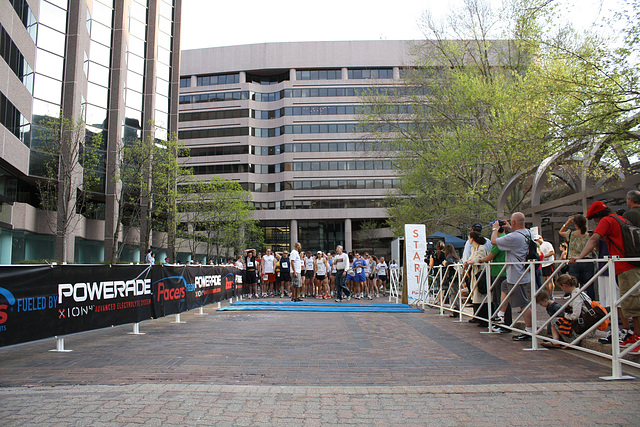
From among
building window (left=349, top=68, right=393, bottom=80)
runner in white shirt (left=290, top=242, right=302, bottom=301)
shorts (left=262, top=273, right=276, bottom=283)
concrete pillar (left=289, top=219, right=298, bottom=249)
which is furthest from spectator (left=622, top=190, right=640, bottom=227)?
building window (left=349, top=68, right=393, bottom=80)

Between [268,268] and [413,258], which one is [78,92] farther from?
Answer: [413,258]

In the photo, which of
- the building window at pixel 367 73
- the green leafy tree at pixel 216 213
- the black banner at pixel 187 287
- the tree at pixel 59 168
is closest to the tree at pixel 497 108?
the black banner at pixel 187 287

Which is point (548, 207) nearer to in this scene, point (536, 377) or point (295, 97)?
point (536, 377)

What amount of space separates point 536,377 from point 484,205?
23685 millimetres

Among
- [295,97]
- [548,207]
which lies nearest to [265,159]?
→ [295,97]

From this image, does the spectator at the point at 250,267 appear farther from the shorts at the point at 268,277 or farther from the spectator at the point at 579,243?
the spectator at the point at 579,243

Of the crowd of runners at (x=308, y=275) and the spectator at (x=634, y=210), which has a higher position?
the spectator at (x=634, y=210)

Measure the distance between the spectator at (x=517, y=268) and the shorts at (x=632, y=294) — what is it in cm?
174

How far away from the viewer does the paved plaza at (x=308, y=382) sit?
12.8ft

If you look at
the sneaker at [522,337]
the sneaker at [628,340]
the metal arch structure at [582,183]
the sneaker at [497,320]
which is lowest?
the sneaker at [522,337]

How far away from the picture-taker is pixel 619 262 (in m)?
5.80

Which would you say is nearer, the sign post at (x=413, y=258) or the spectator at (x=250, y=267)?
the sign post at (x=413, y=258)

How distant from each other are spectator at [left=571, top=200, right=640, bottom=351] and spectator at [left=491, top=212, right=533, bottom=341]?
4.31 ft

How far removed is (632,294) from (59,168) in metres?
26.8
